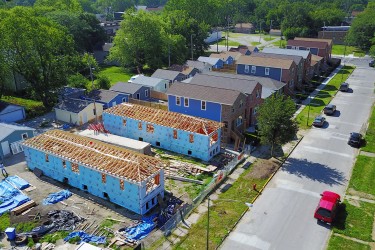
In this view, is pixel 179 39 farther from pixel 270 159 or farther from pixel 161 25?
pixel 270 159

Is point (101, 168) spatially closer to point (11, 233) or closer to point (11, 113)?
point (11, 233)

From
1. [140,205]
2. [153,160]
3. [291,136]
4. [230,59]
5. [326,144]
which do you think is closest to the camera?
[140,205]

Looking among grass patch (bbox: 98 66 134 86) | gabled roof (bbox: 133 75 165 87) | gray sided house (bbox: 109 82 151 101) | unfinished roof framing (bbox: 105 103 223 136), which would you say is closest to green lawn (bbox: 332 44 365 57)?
grass patch (bbox: 98 66 134 86)

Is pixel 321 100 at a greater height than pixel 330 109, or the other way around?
pixel 330 109

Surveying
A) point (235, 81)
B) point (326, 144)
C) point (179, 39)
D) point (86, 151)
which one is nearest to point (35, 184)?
point (86, 151)

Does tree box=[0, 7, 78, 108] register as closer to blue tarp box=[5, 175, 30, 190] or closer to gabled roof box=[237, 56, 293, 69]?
blue tarp box=[5, 175, 30, 190]

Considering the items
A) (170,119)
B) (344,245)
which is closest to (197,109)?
(170,119)

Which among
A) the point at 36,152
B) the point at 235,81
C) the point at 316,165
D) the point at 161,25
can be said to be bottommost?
the point at 316,165

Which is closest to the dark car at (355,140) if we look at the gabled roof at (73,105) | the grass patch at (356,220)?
the grass patch at (356,220)
